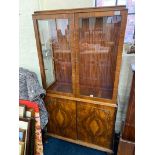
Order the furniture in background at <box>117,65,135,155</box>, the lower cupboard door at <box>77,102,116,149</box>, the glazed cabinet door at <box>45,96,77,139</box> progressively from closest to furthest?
1. the furniture in background at <box>117,65,135,155</box>
2. the lower cupboard door at <box>77,102,116,149</box>
3. the glazed cabinet door at <box>45,96,77,139</box>

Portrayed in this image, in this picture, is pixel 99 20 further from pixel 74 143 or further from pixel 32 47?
pixel 74 143

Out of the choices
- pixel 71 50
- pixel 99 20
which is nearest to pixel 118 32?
pixel 99 20

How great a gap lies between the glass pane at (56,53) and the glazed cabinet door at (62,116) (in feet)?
0.50

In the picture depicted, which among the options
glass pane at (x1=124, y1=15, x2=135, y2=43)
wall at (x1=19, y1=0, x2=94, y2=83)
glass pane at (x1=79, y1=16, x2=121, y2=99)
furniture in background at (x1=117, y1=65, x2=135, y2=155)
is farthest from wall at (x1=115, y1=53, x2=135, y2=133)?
wall at (x1=19, y1=0, x2=94, y2=83)

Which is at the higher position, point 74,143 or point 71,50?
point 71,50

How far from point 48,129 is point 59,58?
3.15 feet

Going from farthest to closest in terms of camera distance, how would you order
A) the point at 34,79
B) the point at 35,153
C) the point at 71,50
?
the point at 34,79, the point at 35,153, the point at 71,50

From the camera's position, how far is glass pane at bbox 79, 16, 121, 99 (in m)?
1.43

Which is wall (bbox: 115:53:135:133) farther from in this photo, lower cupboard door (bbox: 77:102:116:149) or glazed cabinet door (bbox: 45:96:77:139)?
glazed cabinet door (bbox: 45:96:77:139)

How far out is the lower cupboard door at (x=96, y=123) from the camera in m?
1.67

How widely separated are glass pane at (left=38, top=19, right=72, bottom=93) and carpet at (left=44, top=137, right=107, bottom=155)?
0.73 m
